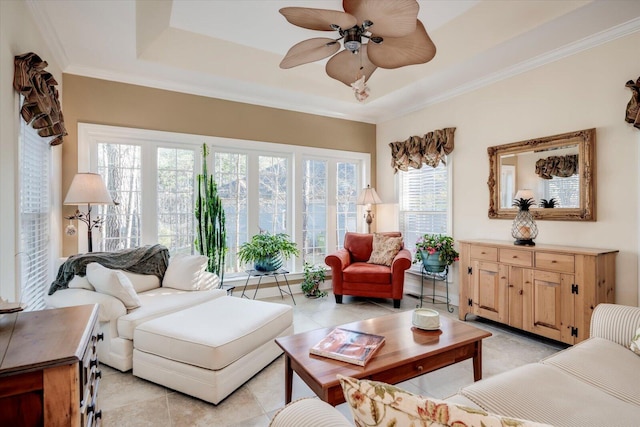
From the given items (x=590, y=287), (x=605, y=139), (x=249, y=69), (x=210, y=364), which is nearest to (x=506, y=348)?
(x=590, y=287)

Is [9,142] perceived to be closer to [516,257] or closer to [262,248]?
A: [262,248]

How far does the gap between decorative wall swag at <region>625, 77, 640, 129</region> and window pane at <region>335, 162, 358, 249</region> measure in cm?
340

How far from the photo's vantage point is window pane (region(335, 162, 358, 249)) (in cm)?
531

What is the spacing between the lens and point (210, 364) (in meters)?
2.06

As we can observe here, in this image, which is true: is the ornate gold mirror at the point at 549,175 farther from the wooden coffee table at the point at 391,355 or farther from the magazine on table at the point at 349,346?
the magazine on table at the point at 349,346

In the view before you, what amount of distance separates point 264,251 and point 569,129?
3438mm

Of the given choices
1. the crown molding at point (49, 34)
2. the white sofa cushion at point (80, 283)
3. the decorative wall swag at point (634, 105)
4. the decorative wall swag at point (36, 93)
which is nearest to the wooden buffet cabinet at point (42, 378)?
the white sofa cushion at point (80, 283)

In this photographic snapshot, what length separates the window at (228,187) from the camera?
3729 millimetres

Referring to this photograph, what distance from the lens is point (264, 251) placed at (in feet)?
13.3

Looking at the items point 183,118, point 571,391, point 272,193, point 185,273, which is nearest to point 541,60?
point 571,391

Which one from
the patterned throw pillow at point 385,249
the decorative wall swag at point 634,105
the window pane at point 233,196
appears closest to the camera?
the decorative wall swag at point 634,105

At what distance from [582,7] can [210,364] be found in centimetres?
369

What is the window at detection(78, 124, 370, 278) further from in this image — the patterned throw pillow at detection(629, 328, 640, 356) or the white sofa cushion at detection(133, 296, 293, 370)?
the patterned throw pillow at detection(629, 328, 640, 356)

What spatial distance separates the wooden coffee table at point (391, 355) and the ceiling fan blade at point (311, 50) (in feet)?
6.04
